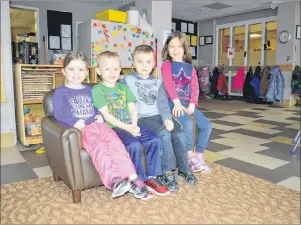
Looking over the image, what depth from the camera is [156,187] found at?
5.84ft

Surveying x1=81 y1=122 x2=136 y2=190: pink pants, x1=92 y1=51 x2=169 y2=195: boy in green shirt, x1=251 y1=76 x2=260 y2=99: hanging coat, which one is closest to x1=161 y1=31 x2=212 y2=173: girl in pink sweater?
x1=92 y1=51 x2=169 y2=195: boy in green shirt

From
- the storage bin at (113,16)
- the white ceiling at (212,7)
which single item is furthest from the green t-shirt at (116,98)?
the white ceiling at (212,7)

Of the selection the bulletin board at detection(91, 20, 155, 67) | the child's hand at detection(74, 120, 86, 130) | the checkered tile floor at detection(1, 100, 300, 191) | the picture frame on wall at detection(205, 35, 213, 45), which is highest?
the picture frame on wall at detection(205, 35, 213, 45)

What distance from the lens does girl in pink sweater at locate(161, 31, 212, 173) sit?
2.12 metres

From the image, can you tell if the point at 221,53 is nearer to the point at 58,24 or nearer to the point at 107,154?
the point at 58,24

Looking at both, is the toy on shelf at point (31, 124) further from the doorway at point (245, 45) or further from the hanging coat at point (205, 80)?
the doorway at point (245, 45)

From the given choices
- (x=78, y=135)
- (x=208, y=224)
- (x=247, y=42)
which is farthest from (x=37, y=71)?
(x=247, y=42)

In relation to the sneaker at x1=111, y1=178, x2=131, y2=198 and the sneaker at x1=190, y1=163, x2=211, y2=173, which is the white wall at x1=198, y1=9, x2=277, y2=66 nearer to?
the sneaker at x1=190, y1=163, x2=211, y2=173

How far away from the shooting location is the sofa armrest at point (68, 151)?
1580mm

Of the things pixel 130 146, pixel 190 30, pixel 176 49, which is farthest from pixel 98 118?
pixel 190 30

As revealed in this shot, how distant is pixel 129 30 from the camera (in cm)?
371

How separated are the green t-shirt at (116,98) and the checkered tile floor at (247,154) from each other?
75cm

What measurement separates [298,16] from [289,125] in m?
3.58

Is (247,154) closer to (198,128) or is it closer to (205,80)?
(198,128)
